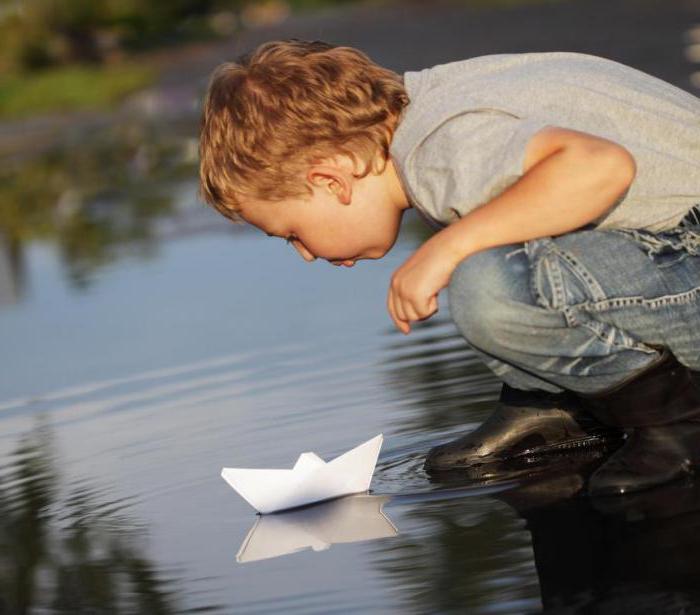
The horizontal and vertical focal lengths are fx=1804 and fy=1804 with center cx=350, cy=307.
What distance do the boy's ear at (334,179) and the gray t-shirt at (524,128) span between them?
12 centimetres

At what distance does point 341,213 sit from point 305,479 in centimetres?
52

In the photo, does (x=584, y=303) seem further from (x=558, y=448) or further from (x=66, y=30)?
(x=66, y=30)

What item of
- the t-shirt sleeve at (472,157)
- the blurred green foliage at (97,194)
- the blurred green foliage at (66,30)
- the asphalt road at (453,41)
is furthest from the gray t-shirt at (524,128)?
the blurred green foliage at (66,30)

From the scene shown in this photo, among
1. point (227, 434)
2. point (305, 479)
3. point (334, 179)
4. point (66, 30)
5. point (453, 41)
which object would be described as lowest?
point (453, 41)

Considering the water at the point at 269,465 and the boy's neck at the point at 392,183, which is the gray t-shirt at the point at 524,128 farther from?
the water at the point at 269,465

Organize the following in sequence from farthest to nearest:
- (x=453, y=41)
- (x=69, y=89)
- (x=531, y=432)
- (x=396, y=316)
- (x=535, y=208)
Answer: (x=69, y=89)
(x=453, y=41)
(x=531, y=432)
(x=396, y=316)
(x=535, y=208)

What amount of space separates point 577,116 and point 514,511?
0.72m

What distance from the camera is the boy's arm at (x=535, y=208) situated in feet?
9.93

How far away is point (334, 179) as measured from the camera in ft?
11.0

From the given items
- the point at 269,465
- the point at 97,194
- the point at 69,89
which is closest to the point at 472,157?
the point at 269,465

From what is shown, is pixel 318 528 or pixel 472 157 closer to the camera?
pixel 472 157

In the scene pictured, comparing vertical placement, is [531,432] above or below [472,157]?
below

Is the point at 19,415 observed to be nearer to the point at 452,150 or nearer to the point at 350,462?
the point at 350,462

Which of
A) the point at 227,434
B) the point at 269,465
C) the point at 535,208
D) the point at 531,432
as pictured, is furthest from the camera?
the point at 227,434
